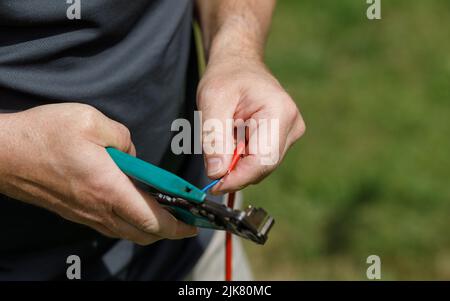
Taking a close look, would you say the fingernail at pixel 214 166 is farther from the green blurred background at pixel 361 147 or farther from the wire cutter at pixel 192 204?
the green blurred background at pixel 361 147

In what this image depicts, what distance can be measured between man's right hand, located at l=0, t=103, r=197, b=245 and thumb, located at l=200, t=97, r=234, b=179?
0.36ft

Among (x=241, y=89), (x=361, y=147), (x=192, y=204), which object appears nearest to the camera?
(x=192, y=204)

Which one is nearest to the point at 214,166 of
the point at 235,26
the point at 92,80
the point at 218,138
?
the point at 218,138

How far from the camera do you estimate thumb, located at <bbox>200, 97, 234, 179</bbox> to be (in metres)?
1.15

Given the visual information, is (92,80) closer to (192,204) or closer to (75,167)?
(75,167)

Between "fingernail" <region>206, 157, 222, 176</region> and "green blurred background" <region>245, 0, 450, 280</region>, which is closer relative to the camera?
"fingernail" <region>206, 157, 222, 176</region>

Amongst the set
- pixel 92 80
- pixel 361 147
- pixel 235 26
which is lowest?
pixel 361 147

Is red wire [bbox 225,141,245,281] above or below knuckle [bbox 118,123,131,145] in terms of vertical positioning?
below

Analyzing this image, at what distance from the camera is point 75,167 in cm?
111

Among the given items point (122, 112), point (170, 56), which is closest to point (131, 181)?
point (122, 112)

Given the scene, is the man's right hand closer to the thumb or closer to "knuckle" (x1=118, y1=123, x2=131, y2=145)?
"knuckle" (x1=118, y1=123, x2=131, y2=145)

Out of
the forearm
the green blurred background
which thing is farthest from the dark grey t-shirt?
the green blurred background

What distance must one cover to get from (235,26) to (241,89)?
0.23 meters
